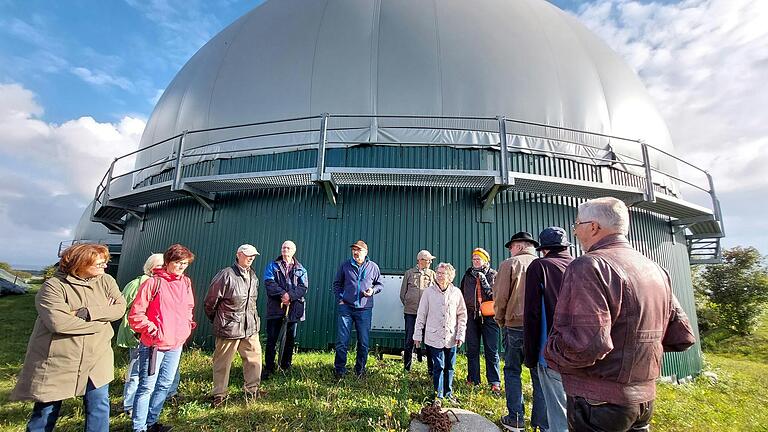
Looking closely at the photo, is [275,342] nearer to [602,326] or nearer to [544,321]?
[544,321]

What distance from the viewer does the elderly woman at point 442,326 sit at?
14.6ft

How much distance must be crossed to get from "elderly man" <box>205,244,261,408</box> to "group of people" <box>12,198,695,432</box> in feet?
0.04

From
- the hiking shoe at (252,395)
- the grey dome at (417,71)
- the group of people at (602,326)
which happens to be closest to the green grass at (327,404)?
the hiking shoe at (252,395)

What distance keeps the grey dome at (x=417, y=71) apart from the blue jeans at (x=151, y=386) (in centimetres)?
586

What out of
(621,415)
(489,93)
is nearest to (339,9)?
(489,93)

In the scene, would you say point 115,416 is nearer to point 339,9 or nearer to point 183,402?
point 183,402

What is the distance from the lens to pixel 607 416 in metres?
2.01

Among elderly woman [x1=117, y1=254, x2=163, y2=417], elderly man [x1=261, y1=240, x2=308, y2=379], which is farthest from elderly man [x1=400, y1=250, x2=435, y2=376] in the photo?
elderly woman [x1=117, y1=254, x2=163, y2=417]

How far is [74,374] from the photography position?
296cm

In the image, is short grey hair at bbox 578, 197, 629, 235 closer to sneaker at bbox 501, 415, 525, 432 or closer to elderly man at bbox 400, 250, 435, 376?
sneaker at bbox 501, 415, 525, 432

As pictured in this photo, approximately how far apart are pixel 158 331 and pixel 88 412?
0.79 m

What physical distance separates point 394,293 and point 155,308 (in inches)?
179

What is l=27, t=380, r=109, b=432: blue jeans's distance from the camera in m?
2.94

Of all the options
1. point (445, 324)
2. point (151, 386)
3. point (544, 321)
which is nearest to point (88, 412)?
point (151, 386)
